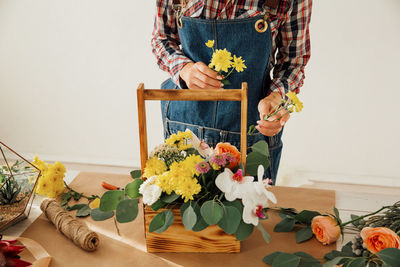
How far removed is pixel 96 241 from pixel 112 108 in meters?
2.07

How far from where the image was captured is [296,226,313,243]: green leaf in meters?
1.07

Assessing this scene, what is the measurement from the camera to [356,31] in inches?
97.9

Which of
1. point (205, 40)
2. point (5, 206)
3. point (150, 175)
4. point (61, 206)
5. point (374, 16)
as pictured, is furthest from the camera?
point (374, 16)

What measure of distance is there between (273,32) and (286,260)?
0.75 metres

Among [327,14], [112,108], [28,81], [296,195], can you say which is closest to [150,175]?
[296,195]

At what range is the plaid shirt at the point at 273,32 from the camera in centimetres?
133

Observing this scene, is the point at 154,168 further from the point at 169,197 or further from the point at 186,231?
the point at 186,231

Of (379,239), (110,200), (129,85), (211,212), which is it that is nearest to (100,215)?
(110,200)

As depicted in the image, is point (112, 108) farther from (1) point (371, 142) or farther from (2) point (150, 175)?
(2) point (150, 175)

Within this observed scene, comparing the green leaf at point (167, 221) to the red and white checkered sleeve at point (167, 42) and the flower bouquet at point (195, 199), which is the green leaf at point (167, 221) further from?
the red and white checkered sleeve at point (167, 42)

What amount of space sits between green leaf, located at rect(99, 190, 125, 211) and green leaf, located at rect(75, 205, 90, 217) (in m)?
0.23

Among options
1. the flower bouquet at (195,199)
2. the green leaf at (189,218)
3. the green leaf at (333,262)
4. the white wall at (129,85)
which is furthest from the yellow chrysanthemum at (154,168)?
the white wall at (129,85)

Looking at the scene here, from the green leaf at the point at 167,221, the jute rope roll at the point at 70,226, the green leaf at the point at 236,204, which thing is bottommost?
the jute rope roll at the point at 70,226

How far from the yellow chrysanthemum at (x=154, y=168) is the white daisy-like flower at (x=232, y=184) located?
141 mm
